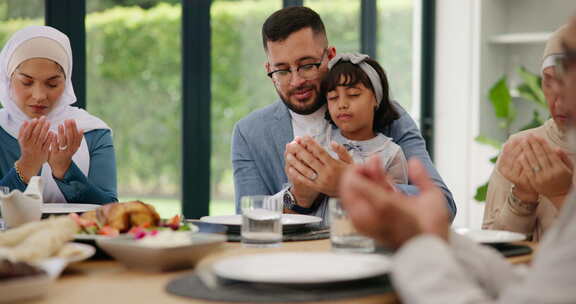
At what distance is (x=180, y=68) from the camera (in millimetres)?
4211

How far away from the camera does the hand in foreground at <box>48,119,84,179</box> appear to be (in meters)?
2.41

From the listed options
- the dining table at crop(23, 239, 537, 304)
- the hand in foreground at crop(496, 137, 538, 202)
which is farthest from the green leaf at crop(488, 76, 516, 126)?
the dining table at crop(23, 239, 537, 304)

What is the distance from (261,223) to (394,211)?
1.95 ft

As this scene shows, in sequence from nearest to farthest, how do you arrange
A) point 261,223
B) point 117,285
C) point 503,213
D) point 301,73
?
1. point 117,285
2. point 261,223
3. point 503,213
4. point 301,73

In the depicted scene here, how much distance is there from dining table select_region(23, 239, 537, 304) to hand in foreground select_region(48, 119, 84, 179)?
0.88 m

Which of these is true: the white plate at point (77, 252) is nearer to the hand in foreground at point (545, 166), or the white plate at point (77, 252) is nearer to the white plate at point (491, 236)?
the white plate at point (491, 236)

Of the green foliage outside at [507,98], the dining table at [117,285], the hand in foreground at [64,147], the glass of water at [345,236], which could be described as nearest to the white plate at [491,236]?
the dining table at [117,285]

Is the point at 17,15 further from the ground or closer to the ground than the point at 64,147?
further from the ground

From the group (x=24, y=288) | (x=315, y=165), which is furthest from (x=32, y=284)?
(x=315, y=165)

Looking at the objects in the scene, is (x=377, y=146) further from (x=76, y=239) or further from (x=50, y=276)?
(x=50, y=276)

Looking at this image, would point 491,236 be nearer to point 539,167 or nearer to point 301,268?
point 539,167

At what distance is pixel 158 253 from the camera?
1.43 metres

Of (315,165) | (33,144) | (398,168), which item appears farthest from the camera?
(398,168)

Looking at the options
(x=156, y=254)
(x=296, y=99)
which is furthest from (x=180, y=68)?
(x=156, y=254)
